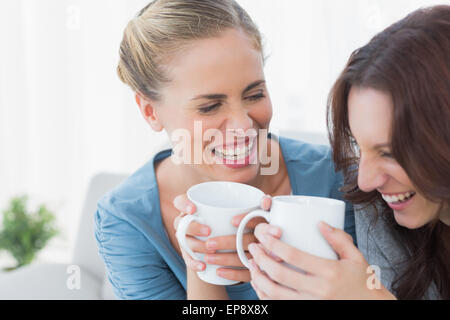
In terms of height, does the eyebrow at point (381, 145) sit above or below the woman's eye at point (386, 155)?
above

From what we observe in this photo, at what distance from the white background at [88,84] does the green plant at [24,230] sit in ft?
0.96

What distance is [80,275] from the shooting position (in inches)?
74.7

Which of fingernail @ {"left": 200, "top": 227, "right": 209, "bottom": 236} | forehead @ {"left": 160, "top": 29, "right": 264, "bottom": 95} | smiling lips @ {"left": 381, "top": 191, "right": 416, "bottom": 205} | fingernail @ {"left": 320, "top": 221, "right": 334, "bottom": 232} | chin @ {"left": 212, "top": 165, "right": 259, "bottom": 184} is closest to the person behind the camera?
fingernail @ {"left": 320, "top": 221, "right": 334, "bottom": 232}

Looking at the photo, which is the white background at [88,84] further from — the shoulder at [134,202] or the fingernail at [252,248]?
the fingernail at [252,248]

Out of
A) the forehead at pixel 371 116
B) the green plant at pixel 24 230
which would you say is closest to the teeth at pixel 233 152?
the forehead at pixel 371 116

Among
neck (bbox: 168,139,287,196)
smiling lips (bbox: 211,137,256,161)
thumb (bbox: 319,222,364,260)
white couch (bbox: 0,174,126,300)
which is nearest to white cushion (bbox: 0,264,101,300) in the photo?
white couch (bbox: 0,174,126,300)

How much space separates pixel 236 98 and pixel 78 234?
1.16m

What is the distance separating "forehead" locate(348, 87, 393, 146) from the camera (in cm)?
88

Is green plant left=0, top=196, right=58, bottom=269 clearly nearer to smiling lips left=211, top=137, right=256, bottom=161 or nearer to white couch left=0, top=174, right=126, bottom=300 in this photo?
white couch left=0, top=174, right=126, bottom=300

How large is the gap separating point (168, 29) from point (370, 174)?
23.8 inches

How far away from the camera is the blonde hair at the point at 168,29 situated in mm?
1145

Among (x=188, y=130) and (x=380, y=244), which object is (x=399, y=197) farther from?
(x=188, y=130)

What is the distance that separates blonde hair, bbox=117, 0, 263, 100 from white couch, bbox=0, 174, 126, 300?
0.89 m
